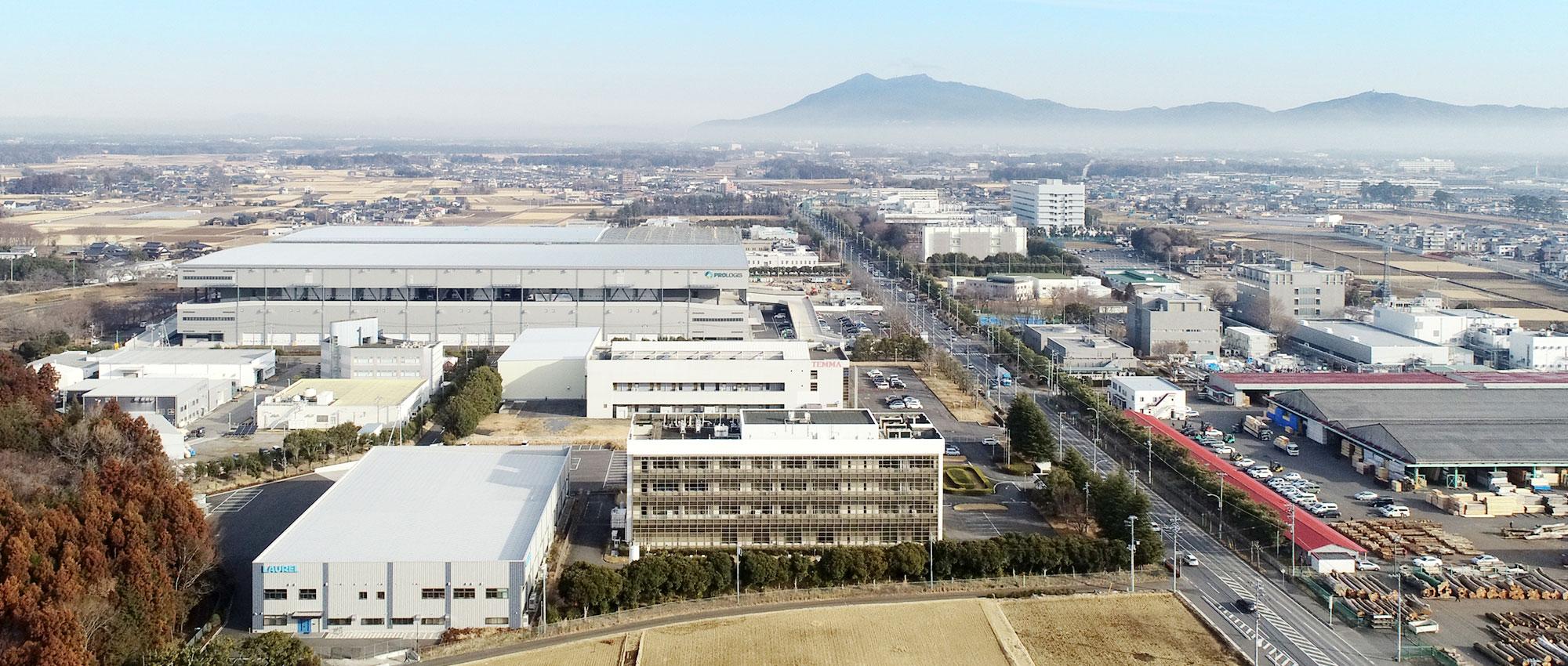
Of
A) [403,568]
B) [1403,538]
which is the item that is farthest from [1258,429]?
[403,568]

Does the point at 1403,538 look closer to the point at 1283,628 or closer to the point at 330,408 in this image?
the point at 1283,628

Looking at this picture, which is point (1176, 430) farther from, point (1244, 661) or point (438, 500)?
point (438, 500)

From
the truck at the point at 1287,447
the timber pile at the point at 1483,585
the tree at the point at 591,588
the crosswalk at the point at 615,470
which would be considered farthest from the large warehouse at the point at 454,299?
the timber pile at the point at 1483,585

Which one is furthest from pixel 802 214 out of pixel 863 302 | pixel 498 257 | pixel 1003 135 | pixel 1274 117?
pixel 1274 117

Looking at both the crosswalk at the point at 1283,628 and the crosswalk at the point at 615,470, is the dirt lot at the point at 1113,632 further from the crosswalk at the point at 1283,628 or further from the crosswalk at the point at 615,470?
the crosswalk at the point at 615,470

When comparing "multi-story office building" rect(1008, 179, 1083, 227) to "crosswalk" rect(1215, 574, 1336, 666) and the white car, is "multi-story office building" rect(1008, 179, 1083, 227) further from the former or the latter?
"crosswalk" rect(1215, 574, 1336, 666)

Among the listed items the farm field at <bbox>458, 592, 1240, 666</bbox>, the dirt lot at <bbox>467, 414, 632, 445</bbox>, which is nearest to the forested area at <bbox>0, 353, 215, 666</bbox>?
the farm field at <bbox>458, 592, 1240, 666</bbox>
